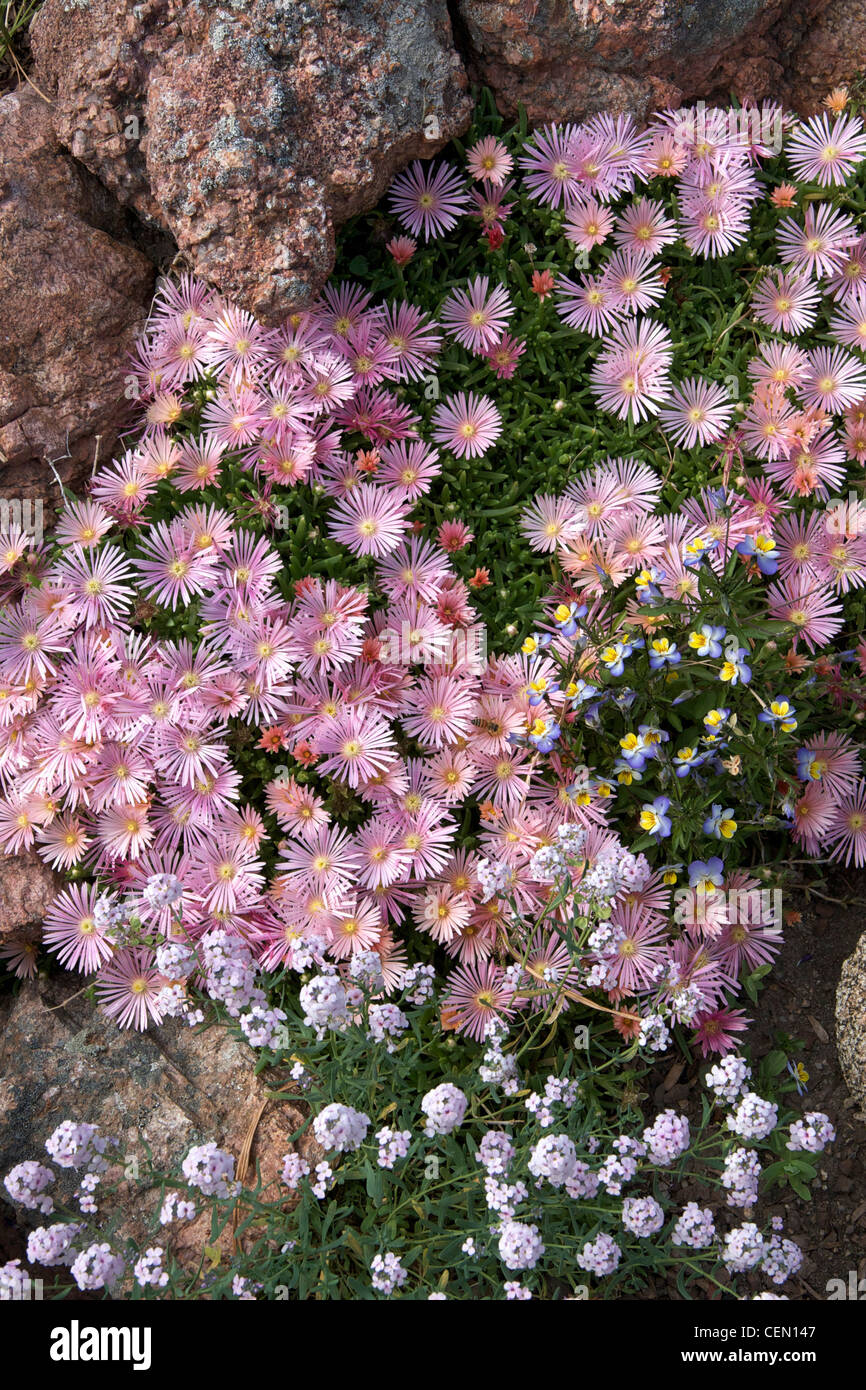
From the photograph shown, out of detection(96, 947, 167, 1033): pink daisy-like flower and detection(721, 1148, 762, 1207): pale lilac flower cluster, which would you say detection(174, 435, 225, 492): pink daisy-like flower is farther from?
detection(721, 1148, 762, 1207): pale lilac flower cluster

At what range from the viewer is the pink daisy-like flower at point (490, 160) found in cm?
388

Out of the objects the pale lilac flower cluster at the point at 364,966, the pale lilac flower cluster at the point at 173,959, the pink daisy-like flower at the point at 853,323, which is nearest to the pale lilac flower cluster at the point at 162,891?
the pale lilac flower cluster at the point at 173,959

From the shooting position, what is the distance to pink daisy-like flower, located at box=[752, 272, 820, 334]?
390 centimetres

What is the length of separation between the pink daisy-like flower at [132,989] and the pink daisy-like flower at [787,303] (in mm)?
2852

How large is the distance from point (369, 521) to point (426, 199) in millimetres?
1110

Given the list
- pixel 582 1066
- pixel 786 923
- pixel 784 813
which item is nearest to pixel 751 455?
pixel 784 813

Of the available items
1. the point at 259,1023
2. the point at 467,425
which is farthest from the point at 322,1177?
the point at 467,425

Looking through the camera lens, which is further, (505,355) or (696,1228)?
(505,355)

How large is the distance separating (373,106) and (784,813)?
2.46 meters

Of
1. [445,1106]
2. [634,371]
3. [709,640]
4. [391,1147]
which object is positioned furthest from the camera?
[634,371]

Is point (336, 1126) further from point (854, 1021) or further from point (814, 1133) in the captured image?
point (854, 1021)

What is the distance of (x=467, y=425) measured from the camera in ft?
12.6

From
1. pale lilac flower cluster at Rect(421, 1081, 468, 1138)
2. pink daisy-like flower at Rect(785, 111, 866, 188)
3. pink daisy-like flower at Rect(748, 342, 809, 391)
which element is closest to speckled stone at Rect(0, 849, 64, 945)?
pale lilac flower cluster at Rect(421, 1081, 468, 1138)

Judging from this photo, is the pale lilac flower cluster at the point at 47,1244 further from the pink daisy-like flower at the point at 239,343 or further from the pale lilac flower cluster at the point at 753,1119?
the pink daisy-like flower at the point at 239,343
